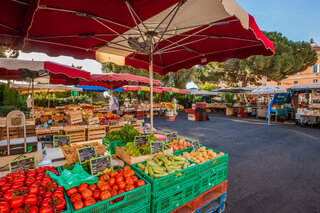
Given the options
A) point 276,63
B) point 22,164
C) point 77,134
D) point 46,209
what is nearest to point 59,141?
point 22,164

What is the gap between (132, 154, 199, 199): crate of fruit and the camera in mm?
2010

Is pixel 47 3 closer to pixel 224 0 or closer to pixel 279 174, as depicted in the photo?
pixel 224 0

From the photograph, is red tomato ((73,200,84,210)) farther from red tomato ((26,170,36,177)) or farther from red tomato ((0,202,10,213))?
red tomato ((26,170,36,177))

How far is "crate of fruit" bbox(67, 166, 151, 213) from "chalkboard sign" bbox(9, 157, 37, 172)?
0.95m

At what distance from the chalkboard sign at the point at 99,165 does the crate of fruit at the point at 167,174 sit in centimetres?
40

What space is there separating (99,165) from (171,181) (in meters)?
1.04

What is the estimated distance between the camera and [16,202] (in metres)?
1.48

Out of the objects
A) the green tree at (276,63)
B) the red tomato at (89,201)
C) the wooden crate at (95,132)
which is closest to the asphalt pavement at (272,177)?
the red tomato at (89,201)

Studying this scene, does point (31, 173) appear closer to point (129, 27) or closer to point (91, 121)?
point (129, 27)

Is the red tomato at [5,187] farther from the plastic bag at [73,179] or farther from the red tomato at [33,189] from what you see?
the plastic bag at [73,179]

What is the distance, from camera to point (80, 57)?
154 inches

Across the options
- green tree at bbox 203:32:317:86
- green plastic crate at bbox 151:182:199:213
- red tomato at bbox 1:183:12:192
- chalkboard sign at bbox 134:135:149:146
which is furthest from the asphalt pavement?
green tree at bbox 203:32:317:86

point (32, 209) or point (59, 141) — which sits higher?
point (59, 141)

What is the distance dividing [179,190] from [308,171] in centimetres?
438
